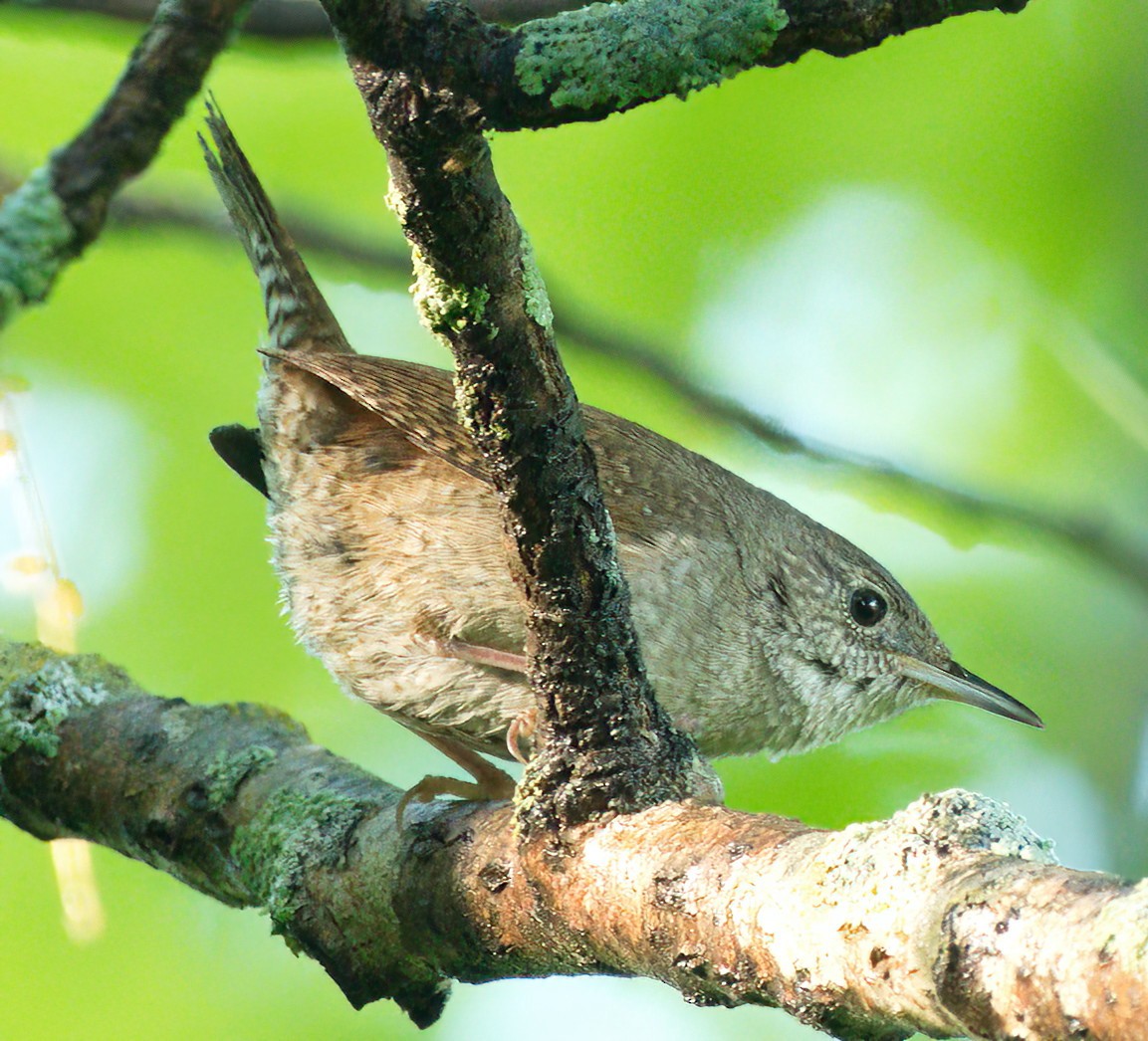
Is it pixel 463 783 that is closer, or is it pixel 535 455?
pixel 535 455

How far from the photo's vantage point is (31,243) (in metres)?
1.48

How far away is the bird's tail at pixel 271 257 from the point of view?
142 inches

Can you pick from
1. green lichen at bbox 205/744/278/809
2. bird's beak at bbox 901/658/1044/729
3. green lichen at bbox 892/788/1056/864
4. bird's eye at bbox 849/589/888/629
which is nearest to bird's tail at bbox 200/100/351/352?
green lichen at bbox 205/744/278/809

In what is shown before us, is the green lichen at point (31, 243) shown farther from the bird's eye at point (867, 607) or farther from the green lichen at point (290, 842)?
the bird's eye at point (867, 607)

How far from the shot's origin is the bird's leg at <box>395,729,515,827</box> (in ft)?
9.83

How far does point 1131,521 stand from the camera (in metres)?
4.33

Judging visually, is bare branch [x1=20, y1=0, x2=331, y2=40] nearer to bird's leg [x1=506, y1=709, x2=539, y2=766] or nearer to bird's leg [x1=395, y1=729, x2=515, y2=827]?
bird's leg [x1=506, y1=709, x2=539, y2=766]

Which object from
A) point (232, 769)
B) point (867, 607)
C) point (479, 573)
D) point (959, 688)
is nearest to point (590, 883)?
point (479, 573)

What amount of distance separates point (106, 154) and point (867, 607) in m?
2.75

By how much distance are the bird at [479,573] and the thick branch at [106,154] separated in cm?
158

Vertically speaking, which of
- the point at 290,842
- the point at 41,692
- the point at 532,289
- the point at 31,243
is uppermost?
the point at 532,289

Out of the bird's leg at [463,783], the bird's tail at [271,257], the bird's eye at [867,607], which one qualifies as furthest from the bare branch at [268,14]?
the bird's eye at [867,607]

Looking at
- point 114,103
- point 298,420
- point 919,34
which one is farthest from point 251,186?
point 919,34

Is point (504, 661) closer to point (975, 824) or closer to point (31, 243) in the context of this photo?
point (975, 824)
